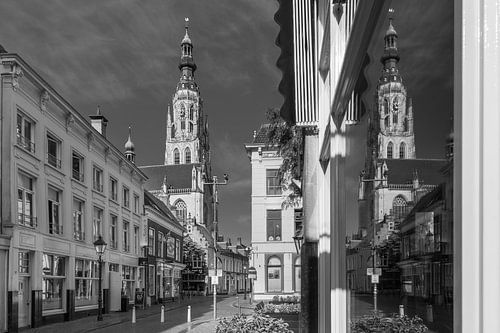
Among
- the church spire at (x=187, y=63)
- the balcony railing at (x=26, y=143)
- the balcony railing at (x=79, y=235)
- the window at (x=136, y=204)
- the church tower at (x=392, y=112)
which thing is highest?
the church spire at (x=187, y=63)

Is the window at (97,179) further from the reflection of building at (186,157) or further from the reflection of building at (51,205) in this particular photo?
the reflection of building at (186,157)

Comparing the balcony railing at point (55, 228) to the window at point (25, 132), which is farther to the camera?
the balcony railing at point (55, 228)

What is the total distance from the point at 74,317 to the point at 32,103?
10.4 m

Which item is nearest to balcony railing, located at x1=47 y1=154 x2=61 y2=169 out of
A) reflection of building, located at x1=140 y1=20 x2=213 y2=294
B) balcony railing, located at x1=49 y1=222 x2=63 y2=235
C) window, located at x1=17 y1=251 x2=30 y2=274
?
balcony railing, located at x1=49 y1=222 x2=63 y2=235

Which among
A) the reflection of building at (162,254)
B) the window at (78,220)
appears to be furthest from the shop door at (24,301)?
the reflection of building at (162,254)

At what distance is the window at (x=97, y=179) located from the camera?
103 ft

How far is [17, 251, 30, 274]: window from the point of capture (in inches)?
840

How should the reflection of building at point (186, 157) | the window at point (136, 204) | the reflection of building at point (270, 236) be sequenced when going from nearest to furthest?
the window at point (136, 204) < the reflection of building at point (270, 236) < the reflection of building at point (186, 157)

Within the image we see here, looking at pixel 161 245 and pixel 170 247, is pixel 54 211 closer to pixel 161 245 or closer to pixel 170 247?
pixel 161 245

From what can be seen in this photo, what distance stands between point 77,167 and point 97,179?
360 centimetres

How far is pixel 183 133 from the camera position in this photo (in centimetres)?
10881

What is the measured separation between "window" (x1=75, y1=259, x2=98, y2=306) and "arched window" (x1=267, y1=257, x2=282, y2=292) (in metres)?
15.3

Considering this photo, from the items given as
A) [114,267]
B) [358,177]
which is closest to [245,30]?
[358,177]

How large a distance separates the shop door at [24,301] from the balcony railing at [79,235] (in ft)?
19.6
